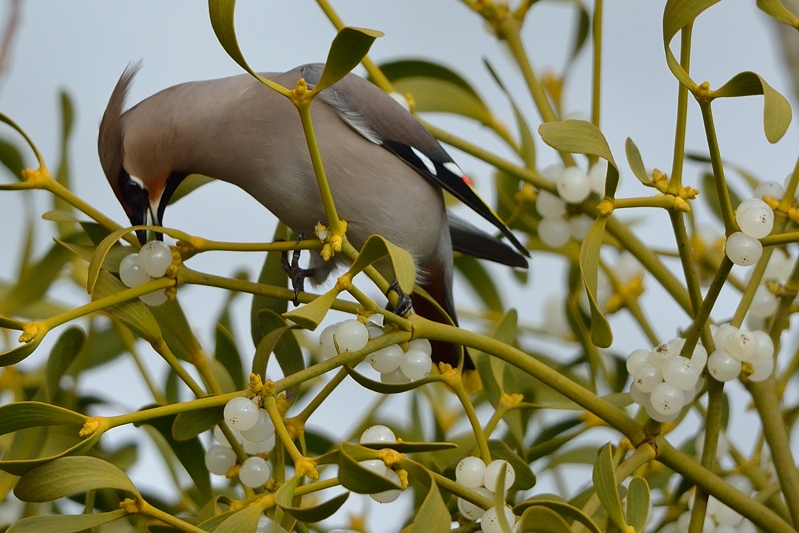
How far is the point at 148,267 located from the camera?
0.78 m

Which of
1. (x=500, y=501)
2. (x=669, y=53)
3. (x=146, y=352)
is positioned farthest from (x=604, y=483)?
(x=146, y=352)

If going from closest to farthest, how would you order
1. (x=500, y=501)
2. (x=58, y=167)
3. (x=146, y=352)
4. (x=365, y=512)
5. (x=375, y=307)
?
(x=500, y=501), (x=375, y=307), (x=58, y=167), (x=365, y=512), (x=146, y=352)

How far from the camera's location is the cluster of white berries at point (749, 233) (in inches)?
28.4

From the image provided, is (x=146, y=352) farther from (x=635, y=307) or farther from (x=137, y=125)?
(x=635, y=307)

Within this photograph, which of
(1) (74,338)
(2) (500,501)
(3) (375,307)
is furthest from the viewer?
(1) (74,338)

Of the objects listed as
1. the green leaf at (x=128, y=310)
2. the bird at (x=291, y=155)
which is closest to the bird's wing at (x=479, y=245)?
the bird at (x=291, y=155)

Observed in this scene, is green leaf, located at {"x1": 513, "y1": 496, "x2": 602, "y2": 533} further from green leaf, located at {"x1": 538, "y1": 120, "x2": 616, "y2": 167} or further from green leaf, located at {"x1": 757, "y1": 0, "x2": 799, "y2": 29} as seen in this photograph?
green leaf, located at {"x1": 757, "y1": 0, "x2": 799, "y2": 29}

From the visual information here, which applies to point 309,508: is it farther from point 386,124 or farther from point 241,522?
point 386,124

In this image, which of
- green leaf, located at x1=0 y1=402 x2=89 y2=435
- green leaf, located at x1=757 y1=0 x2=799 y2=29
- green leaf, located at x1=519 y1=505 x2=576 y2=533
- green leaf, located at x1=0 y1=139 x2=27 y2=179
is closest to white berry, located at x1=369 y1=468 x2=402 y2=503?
green leaf, located at x1=519 y1=505 x2=576 y2=533

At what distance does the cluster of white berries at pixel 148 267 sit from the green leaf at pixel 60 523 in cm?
21

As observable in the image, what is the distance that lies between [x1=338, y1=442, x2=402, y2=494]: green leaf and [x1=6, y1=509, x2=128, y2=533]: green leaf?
174 millimetres

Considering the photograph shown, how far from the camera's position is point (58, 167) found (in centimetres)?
109

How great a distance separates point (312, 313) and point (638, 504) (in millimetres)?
270

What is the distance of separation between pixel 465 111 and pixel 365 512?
0.56m
